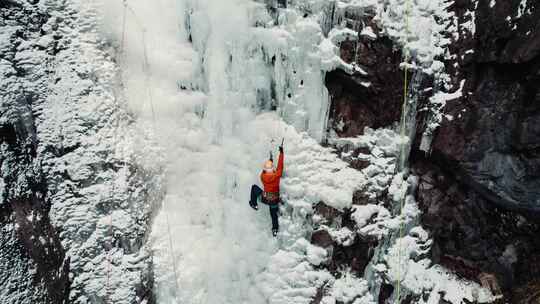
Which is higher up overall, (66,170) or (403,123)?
(403,123)

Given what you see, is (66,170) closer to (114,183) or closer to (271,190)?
(114,183)

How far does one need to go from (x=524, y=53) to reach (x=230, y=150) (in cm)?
388

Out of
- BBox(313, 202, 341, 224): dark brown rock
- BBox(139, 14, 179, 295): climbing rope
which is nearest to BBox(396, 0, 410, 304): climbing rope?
BBox(313, 202, 341, 224): dark brown rock

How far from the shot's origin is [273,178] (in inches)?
207

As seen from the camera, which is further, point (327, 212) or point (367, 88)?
point (327, 212)

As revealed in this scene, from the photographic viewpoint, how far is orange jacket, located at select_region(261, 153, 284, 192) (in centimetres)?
524

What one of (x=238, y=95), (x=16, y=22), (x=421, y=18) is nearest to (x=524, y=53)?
(x=421, y=18)

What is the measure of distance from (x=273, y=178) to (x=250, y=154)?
2.44ft

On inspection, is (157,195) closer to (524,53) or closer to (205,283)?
(205,283)

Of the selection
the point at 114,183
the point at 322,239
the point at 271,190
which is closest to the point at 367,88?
the point at 271,190

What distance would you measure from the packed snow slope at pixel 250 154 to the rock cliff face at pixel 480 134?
252 mm

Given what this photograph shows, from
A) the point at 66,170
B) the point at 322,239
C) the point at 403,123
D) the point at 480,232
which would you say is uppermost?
the point at 403,123

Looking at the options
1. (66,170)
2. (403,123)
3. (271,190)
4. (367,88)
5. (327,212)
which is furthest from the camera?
(327,212)

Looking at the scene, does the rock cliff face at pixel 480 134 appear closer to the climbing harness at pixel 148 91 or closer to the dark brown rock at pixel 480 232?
the dark brown rock at pixel 480 232
